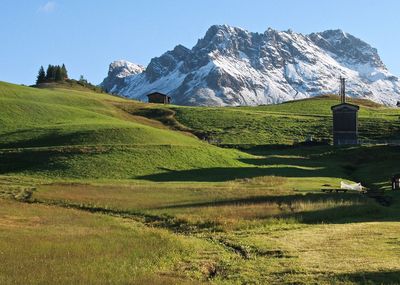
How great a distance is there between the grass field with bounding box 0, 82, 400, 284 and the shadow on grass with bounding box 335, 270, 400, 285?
0.25 ft

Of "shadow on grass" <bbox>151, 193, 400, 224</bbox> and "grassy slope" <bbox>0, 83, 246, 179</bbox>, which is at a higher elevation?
"grassy slope" <bbox>0, 83, 246, 179</bbox>

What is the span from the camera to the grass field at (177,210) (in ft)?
86.0

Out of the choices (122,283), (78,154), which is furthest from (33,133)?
(122,283)

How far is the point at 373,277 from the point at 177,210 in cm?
2414

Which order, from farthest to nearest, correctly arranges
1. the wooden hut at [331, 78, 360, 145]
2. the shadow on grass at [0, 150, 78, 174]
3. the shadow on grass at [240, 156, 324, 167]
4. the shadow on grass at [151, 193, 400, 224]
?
the wooden hut at [331, 78, 360, 145], the shadow on grass at [240, 156, 324, 167], the shadow on grass at [0, 150, 78, 174], the shadow on grass at [151, 193, 400, 224]

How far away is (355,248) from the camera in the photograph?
30.6m

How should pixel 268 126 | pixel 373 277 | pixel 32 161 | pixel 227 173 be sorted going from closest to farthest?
1. pixel 373 277
2. pixel 227 173
3. pixel 32 161
4. pixel 268 126

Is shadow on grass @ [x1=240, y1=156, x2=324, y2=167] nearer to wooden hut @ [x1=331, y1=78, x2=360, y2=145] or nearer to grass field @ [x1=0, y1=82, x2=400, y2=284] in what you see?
grass field @ [x1=0, y1=82, x2=400, y2=284]

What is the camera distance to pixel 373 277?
2444 cm

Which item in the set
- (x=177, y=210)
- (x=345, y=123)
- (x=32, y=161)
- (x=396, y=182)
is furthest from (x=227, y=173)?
(x=345, y=123)

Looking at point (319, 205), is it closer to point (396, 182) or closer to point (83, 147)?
point (396, 182)

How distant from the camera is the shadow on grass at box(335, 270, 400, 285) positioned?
23633 millimetres

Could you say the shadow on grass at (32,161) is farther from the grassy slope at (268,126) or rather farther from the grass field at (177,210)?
the grassy slope at (268,126)

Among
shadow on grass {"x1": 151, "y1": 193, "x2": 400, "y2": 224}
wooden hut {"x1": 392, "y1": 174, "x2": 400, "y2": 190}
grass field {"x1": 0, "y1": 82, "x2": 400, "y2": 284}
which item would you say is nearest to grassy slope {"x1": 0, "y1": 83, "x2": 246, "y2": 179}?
grass field {"x1": 0, "y1": 82, "x2": 400, "y2": 284}
